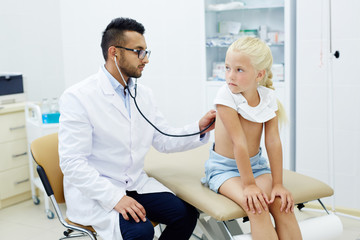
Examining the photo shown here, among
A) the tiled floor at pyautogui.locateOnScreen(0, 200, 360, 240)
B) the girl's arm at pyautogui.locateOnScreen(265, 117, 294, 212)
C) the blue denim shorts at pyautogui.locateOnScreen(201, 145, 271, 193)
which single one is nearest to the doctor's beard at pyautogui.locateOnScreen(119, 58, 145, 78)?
the blue denim shorts at pyautogui.locateOnScreen(201, 145, 271, 193)

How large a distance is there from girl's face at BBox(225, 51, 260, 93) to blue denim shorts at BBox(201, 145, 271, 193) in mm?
301

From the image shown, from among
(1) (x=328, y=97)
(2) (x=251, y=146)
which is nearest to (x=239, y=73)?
(2) (x=251, y=146)

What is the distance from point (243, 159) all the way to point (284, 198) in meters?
0.22

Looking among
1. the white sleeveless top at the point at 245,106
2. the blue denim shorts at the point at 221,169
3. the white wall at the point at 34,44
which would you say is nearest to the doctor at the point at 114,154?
the blue denim shorts at the point at 221,169

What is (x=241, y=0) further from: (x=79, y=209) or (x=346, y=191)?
(x=79, y=209)

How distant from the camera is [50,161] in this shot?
2023 millimetres

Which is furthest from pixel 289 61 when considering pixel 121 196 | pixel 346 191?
pixel 121 196

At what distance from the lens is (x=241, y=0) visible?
3.43 m

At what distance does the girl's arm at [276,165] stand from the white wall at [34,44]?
2.62 meters

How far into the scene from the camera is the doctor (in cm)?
183

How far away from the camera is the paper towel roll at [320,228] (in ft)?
5.78

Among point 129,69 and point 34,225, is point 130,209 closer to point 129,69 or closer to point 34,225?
point 129,69

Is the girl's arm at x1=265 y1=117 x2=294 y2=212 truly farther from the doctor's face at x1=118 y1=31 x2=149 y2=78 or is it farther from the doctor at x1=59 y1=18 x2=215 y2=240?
the doctor's face at x1=118 y1=31 x2=149 y2=78

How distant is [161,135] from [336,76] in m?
1.33
